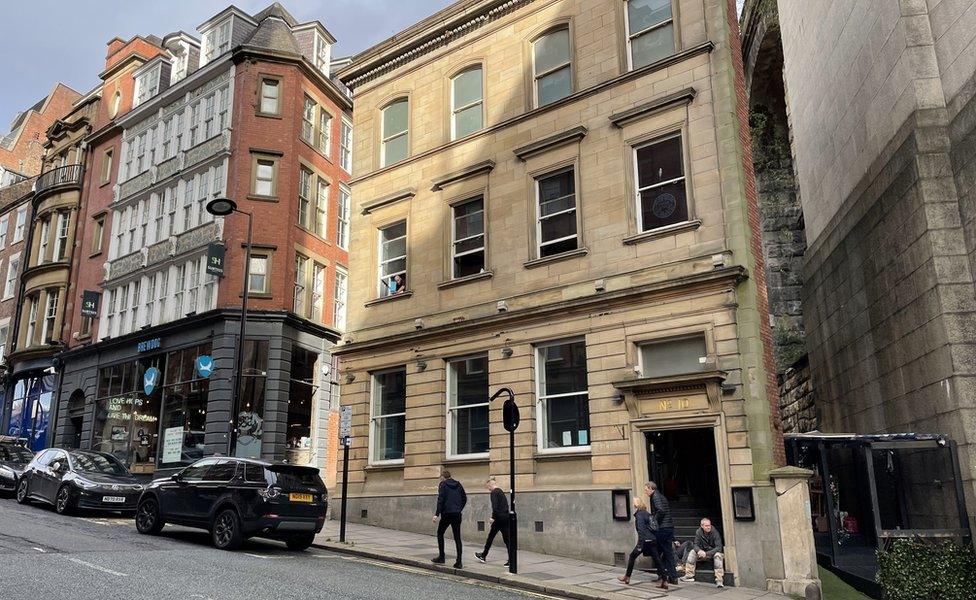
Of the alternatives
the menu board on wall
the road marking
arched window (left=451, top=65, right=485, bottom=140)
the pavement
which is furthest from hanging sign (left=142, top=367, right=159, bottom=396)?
the road marking

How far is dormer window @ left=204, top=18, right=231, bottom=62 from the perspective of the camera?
3244cm

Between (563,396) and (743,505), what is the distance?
15.2ft

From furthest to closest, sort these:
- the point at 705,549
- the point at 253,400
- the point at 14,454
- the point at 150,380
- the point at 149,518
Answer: the point at 150,380 → the point at 253,400 → the point at 14,454 → the point at 149,518 → the point at 705,549

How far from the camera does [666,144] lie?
53.1 feet

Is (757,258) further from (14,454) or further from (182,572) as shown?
(14,454)

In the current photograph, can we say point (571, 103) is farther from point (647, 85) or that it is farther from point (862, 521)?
point (862, 521)

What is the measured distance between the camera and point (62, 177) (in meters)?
38.5

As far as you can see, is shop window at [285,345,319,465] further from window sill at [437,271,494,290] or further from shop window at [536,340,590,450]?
shop window at [536,340,590,450]

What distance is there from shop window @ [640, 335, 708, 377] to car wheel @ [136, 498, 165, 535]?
1059 centimetres

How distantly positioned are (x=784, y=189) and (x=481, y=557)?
22384 millimetres

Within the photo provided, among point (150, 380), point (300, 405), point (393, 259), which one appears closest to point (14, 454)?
point (150, 380)

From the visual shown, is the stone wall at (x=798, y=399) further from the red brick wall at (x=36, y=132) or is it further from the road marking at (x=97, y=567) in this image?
the red brick wall at (x=36, y=132)

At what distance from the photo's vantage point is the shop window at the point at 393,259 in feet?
68.1

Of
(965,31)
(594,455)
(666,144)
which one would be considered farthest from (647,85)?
(594,455)
